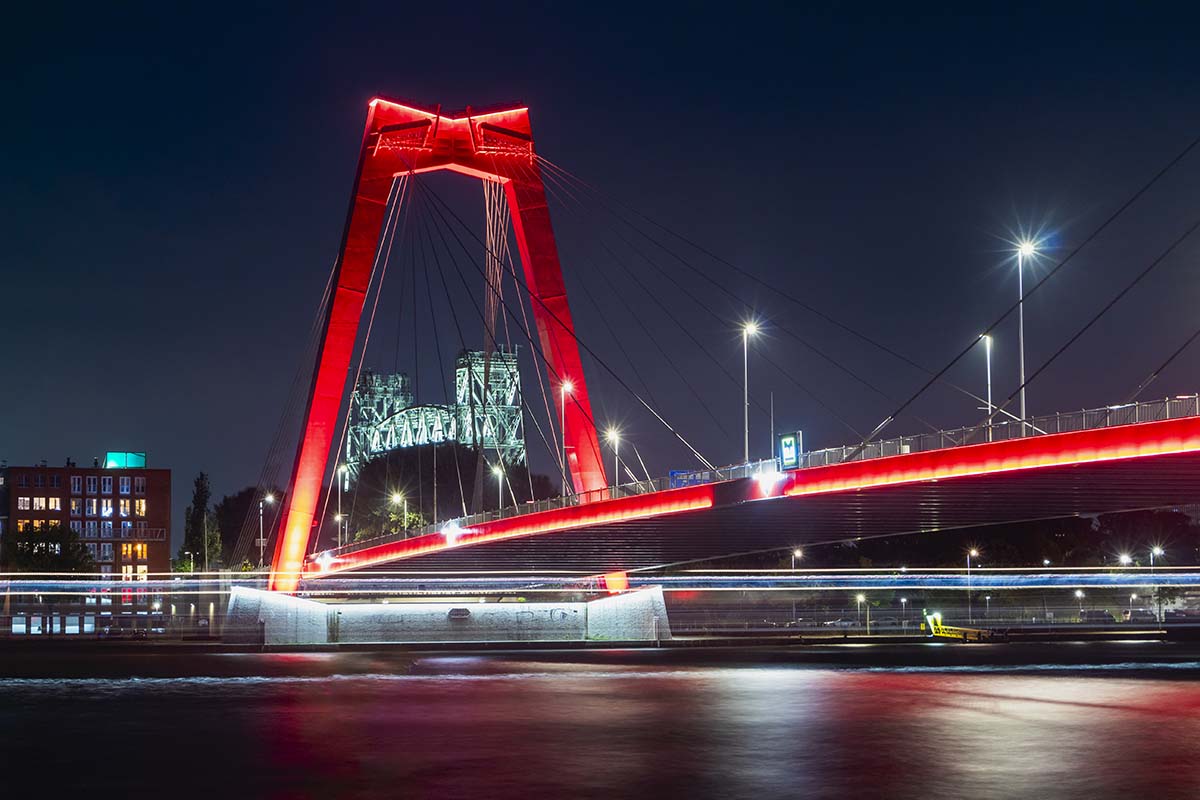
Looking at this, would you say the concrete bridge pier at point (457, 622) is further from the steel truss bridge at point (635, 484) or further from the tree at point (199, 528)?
the tree at point (199, 528)

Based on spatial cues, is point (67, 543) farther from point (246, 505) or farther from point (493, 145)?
point (493, 145)

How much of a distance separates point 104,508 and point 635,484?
111 m

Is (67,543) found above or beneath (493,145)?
beneath

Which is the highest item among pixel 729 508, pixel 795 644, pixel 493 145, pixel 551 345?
pixel 493 145

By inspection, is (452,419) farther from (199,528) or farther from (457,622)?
(457,622)

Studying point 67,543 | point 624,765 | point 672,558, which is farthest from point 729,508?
point 67,543

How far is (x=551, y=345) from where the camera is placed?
54.4 metres

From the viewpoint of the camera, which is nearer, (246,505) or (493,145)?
(493,145)

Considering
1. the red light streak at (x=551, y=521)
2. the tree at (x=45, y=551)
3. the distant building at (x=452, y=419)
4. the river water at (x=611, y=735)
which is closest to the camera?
the river water at (x=611, y=735)

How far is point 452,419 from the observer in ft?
483

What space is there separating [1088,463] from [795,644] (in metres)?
17.3

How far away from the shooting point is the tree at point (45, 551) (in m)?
102

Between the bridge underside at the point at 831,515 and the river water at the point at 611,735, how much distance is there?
208 inches

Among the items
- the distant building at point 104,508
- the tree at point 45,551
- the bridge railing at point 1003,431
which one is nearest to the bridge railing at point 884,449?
the bridge railing at point 1003,431
